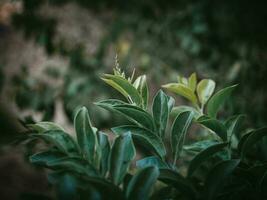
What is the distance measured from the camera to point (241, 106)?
6.20ft

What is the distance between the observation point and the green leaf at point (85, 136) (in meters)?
0.58

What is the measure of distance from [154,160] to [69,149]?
15 cm

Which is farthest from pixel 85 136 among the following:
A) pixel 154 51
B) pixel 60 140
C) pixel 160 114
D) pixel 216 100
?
pixel 154 51

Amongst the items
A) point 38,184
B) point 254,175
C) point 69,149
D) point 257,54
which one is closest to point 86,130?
point 69,149

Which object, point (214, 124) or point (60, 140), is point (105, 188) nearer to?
point (60, 140)

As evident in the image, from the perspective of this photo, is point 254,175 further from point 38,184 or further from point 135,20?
point 38,184

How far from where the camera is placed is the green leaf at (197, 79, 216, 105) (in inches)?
31.6

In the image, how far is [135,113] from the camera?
61 cm

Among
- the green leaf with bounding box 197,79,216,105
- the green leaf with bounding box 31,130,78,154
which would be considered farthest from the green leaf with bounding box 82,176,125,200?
the green leaf with bounding box 197,79,216,105

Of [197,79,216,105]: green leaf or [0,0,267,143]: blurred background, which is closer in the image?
[197,79,216,105]: green leaf

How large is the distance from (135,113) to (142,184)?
0.14 metres

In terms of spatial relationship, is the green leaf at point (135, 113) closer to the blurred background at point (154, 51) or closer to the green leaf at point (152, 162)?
the green leaf at point (152, 162)

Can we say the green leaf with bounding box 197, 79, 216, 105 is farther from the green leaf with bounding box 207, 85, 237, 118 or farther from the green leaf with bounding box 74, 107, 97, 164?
the green leaf with bounding box 74, 107, 97, 164

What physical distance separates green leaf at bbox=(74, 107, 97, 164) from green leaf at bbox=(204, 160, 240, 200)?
0.62 ft
